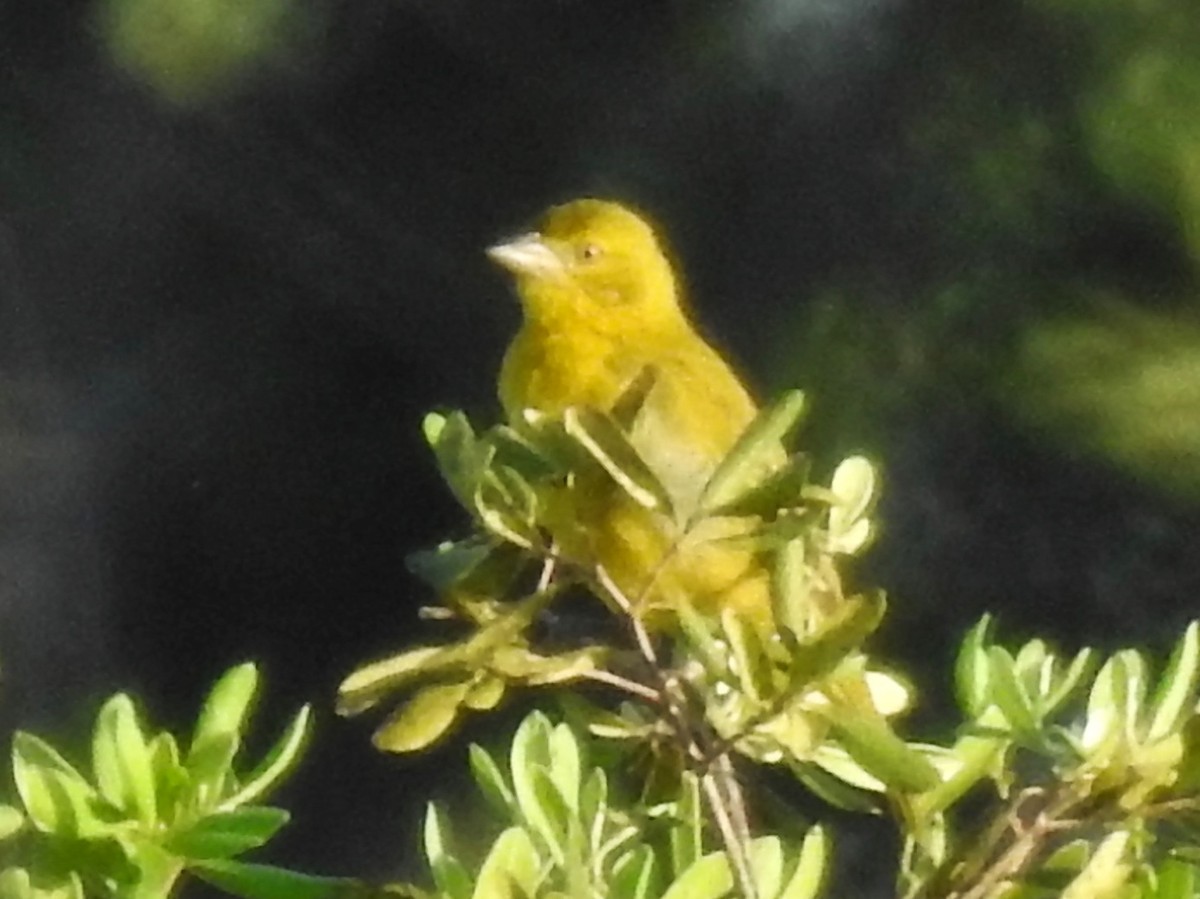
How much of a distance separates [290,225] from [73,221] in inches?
5.1

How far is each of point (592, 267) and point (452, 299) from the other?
0.33 feet

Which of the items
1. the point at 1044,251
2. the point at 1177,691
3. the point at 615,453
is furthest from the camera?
the point at 1044,251

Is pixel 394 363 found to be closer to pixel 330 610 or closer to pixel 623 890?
pixel 330 610

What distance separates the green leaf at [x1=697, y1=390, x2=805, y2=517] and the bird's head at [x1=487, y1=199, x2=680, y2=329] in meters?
0.53

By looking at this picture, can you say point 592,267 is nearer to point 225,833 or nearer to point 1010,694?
point 1010,694

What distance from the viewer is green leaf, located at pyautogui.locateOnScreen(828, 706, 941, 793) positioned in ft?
1.68

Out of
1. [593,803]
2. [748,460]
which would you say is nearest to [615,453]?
[748,460]

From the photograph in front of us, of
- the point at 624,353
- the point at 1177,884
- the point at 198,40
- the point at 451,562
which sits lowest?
the point at 1177,884

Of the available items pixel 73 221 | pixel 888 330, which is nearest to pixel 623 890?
pixel 888 330

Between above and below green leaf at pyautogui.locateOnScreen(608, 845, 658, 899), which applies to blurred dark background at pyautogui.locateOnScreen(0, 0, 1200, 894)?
above

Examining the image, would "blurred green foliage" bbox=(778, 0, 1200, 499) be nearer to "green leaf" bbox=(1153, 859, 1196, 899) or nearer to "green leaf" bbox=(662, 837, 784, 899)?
"green leaf" bbox=(1153, 859, 1196, 899)

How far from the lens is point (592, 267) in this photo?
103 centimetres

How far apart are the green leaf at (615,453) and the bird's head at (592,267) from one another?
537mm

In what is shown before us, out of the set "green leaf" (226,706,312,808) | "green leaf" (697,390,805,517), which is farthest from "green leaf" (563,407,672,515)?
"green leaf" (226,706,312,808)
